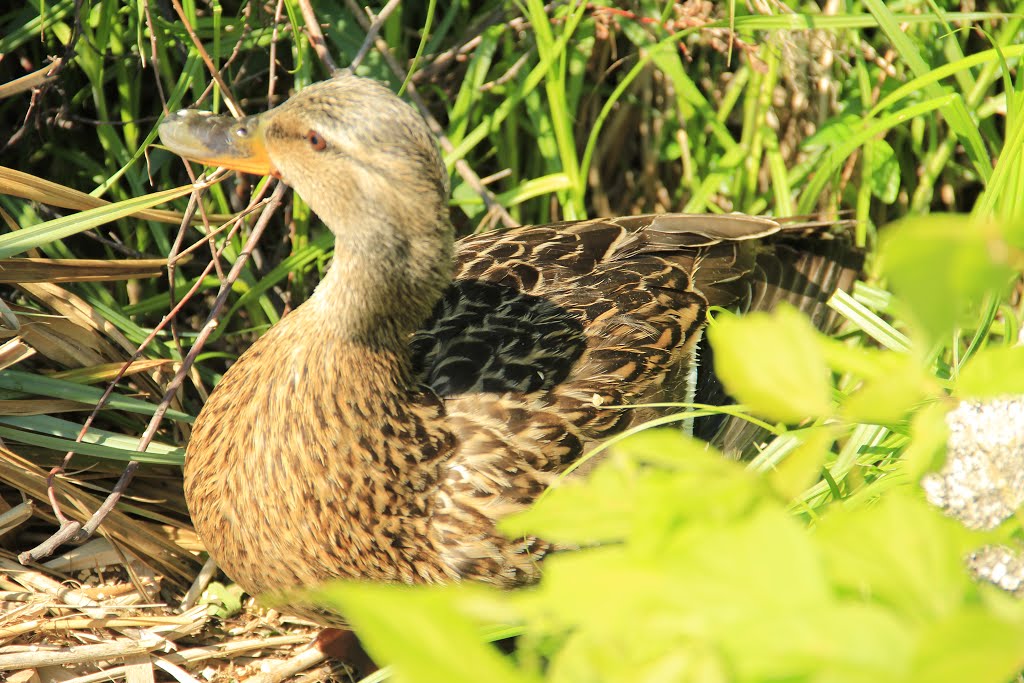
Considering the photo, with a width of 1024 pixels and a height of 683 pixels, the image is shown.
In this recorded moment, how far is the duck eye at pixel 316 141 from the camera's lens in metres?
1.69

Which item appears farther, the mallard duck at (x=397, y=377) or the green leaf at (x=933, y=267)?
the mallard duck at (x=397, y=377)

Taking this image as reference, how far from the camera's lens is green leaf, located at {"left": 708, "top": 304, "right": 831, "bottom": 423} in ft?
2.08

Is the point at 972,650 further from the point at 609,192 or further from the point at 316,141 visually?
the point at 609,192

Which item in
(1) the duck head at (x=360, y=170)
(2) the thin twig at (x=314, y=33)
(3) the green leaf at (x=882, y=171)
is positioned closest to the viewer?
(1) the duck head at (x=360, y=170)

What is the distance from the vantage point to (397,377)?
1.93m

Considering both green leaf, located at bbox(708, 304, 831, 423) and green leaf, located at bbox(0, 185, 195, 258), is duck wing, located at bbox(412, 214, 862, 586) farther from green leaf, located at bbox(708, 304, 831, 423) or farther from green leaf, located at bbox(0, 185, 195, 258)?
green leaf, located at bbox(708, 304, 831, 423)

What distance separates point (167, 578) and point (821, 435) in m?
2.13

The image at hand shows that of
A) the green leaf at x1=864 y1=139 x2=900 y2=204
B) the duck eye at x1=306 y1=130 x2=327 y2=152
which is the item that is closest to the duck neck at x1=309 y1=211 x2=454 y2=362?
the duck eye at x1=306 y1=130 x2=327 y2=152

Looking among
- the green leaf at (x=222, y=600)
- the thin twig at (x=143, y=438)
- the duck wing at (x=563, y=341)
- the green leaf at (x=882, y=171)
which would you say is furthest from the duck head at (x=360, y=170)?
the green leaf at (x=882, y=171)

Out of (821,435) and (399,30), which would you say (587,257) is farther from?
(821,435)

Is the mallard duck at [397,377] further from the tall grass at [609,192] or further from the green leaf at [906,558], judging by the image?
the green leaf at [906,558]

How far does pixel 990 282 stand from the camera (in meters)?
0.58

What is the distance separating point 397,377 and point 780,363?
4.44ft

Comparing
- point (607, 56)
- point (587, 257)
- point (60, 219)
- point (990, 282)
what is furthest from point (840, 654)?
point (607, 56)
